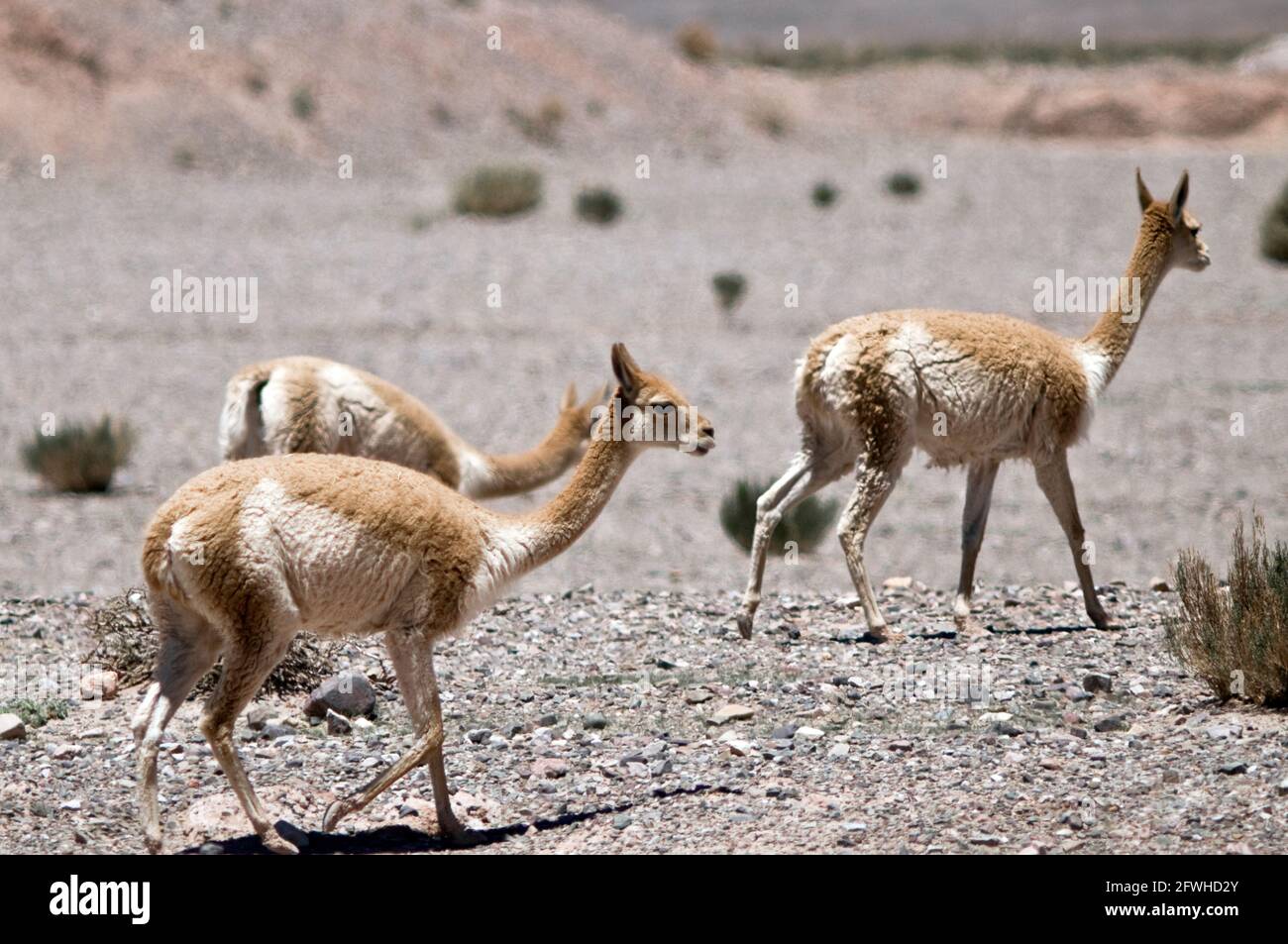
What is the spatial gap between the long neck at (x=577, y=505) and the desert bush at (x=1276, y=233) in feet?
71.5

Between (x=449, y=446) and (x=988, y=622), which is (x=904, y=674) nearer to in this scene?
(x=988, y=622)

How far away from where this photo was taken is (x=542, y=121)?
45.0 m

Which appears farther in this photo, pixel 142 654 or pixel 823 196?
pixel 823 196

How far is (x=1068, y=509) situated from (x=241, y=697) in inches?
195

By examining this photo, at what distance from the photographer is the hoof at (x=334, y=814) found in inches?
245

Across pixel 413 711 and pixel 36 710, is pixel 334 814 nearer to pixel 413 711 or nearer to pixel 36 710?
pixel 413 711

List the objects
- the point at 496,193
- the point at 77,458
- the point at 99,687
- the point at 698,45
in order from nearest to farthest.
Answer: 1. the point at 99,687
2. the point at 77,458
3. the point at 496,193
4. the point at 698,45

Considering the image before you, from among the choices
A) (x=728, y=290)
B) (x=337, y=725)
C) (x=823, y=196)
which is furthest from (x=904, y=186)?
(x=337, y=725)

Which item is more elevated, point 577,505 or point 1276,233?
point 1276,233

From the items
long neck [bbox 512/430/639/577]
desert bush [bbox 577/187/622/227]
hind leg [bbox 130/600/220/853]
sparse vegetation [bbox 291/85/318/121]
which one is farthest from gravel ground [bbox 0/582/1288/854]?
sparse vegetation [bbox 291/85/318/121]

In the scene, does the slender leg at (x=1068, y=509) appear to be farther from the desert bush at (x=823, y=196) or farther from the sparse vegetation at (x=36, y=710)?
the desert bush at (x=823, y=196)

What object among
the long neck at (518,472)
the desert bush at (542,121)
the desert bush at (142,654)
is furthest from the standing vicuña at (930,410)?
the desert bush at (542,121)

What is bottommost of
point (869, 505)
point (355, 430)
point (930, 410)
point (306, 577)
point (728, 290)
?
point (869, 505)

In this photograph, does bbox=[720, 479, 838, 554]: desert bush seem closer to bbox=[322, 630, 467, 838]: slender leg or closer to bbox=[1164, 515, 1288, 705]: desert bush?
bbox=[1164, 515, 1288, 705]: desert bush
